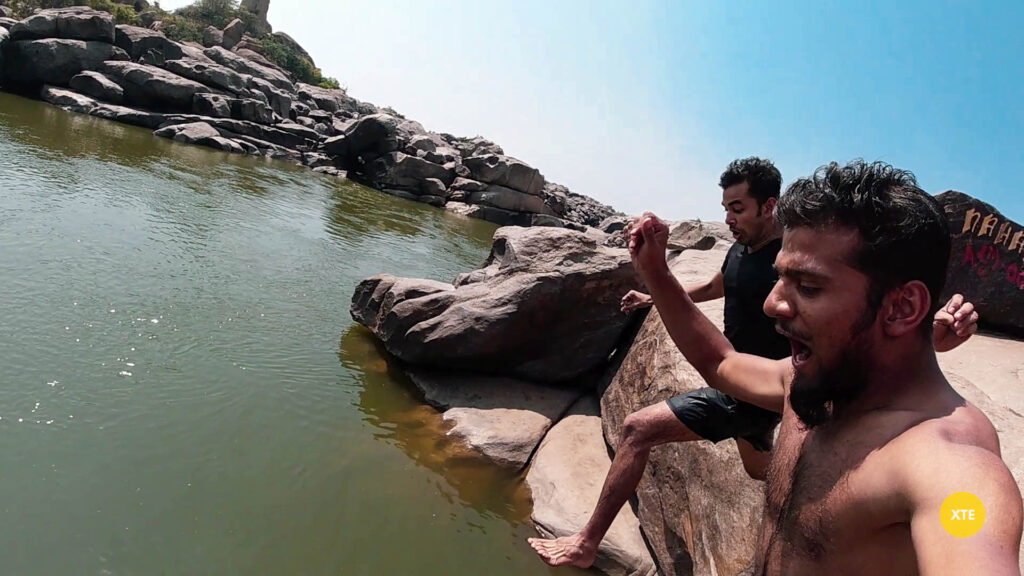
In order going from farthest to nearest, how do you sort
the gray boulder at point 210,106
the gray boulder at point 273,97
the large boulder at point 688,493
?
the gray boulder at point 273,97
the gray boulder at point 210,106
the large boulder at point 688,493

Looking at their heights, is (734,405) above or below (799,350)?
below

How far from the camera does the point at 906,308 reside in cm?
146

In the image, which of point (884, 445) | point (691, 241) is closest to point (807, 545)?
point (884, 445)

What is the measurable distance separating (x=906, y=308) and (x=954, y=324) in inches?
42.0

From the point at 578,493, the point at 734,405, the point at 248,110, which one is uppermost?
the point at 734,405

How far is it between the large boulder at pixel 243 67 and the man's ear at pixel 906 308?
145 feet

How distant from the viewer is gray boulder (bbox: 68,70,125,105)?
29188 millimetres

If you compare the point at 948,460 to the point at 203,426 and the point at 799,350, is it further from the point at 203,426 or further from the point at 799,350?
the point at 203,426

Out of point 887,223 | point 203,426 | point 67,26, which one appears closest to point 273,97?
point 67,26

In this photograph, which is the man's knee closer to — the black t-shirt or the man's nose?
the black t-shirt

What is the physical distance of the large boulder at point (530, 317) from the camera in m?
6.80

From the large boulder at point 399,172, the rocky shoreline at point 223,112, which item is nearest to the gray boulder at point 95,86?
the rocky shoreline at point 223,112

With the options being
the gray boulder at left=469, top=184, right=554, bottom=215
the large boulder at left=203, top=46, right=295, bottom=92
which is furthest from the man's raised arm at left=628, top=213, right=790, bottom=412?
the large boulder at left=203, top=46, right=295, bottom=92

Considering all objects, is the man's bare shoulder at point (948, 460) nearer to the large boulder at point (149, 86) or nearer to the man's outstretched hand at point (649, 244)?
the man's outstretched hand at point (649, 244)
